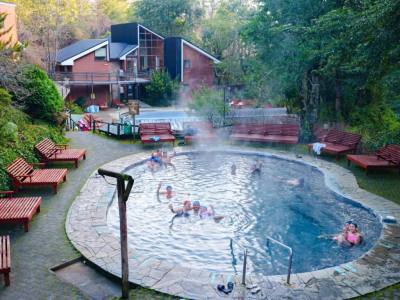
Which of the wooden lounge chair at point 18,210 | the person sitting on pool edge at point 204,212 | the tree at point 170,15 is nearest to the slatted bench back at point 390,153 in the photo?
the person sitting on pool edge at point 204,212

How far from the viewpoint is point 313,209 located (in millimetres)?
12891

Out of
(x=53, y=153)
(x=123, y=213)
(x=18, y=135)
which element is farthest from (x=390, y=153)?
(x=18, y=135)

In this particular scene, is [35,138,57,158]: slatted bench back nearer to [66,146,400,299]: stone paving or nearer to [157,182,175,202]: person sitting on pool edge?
[157,182,175,202]: person sitting on pool edge

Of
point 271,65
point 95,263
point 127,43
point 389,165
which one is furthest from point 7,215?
point 127,43

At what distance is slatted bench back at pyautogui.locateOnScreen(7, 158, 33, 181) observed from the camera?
1276cm

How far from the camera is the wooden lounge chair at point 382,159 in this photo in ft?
49.8

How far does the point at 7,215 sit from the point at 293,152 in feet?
44.6

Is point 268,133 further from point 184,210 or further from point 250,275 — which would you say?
point 250,275

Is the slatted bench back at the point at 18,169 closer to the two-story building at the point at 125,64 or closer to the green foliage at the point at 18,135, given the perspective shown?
the green foliage at the point at 18,135

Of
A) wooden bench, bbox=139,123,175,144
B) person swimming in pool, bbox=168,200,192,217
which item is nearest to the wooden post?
person swimming in pool, bbox=168,200,192,217

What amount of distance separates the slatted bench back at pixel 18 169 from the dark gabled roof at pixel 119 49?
3317 cm

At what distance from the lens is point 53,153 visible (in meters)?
16.2

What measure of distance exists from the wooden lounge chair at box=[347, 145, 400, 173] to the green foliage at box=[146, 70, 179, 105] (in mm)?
30307

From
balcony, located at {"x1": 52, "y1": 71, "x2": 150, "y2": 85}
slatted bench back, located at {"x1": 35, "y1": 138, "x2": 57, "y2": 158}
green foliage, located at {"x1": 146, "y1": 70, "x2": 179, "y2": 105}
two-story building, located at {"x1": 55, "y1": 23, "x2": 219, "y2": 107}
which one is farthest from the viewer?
green foliage, located at {"x1": 146, "y1": 70, "x2": 179, "y2": 105}
